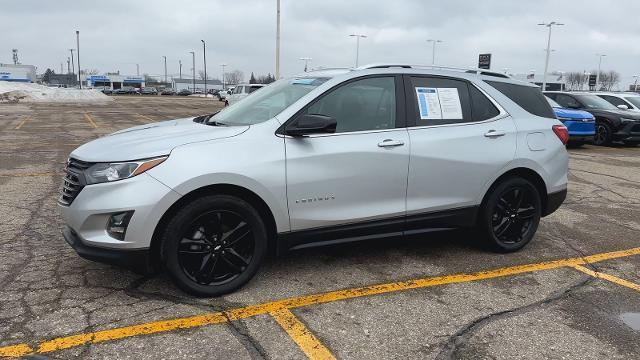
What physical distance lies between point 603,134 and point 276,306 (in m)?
15.7

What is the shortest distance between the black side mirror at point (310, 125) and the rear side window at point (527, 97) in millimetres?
1999

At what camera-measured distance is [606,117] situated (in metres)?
16.0

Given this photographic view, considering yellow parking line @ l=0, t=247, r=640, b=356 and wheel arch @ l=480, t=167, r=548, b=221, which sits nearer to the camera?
yellow parking line @ l=0, t=247, r=640, b=356

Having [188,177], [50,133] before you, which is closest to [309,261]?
[188,177]

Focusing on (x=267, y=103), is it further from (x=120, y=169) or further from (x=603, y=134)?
(x=603, y=134)

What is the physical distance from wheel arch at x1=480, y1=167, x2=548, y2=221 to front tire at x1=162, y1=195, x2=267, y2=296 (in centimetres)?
226

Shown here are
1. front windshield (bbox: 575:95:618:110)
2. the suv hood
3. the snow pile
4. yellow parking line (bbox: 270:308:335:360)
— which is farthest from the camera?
the snow pile

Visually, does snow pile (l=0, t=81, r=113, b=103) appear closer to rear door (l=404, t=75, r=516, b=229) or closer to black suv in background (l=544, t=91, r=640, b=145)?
black suv in background (l=544, t=91, r=640, b=145)

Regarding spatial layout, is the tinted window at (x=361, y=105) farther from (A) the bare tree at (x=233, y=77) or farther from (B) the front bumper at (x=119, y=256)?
(A) the bare tree at (x=233, y=77)

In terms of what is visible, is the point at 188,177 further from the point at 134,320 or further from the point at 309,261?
the point at 309,261

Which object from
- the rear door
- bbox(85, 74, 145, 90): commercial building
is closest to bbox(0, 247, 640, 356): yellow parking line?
the rear door

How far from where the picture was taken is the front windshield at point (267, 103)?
4.13m

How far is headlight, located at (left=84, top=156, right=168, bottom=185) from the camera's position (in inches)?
136

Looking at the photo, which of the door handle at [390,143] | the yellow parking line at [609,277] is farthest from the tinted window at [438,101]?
the yellow parking line at [609,277]
